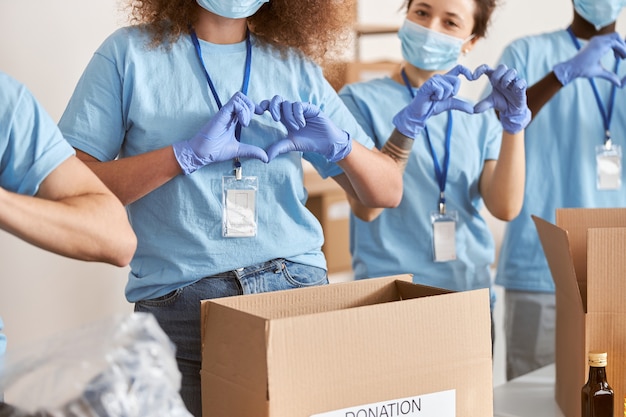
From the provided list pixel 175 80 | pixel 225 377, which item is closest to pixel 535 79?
pixel 175 80

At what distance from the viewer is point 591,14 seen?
7.59 ft

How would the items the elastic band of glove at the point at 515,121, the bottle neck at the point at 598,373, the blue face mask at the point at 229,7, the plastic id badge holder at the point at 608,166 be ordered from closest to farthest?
the bottle neck at the point at 598,373
the blue face mask at the point at 229,7
the elastic band of glove at the point at 515,121
the plastic id badge holder at the point at 608,166

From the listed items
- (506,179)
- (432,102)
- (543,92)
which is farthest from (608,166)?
(432,102)

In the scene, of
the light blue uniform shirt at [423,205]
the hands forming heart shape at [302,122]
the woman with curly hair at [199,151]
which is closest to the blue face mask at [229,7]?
the woman with curly hair at [199,151]

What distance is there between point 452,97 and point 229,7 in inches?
22.8

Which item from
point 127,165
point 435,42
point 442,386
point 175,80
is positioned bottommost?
point 442,386

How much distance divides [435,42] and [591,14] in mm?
525

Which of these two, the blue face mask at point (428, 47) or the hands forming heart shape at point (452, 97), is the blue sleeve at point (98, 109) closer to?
the hands forming heart shape at point (452, 97)

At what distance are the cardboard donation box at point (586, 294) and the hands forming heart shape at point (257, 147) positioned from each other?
1.49 ft

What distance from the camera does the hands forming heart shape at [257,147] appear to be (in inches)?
57.7

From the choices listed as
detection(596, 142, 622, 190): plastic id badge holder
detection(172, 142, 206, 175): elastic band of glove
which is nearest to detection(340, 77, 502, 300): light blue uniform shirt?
detection(596, 142, 622, 190): plastic id badge holder

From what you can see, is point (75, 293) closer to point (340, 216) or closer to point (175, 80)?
point (175, 80)

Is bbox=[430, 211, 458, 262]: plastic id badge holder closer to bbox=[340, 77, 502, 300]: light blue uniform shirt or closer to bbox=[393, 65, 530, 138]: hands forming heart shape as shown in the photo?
bbox=[340, 77, 502, 300]: light blue uniform shirt

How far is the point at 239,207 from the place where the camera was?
1.53 m
